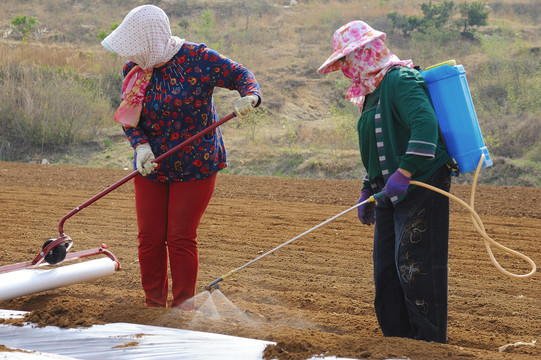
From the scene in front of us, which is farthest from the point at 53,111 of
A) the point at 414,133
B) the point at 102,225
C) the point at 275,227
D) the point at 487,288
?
the point at 414,133

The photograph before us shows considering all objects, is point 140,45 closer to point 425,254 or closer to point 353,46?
point 353,46

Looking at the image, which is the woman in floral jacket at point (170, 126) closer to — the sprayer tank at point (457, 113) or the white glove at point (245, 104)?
the white glove at point (245, 104)

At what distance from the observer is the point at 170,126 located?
364cm

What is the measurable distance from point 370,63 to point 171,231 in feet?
4.98

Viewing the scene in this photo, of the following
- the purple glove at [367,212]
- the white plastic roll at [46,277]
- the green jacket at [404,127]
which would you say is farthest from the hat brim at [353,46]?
the white plastic roll at [46,277]

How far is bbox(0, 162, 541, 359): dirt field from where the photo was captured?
3225mm

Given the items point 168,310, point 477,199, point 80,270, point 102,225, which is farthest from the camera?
point 477,199

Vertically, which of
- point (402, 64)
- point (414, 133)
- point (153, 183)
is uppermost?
point (402, 64)

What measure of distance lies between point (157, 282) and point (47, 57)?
17382 millimetres

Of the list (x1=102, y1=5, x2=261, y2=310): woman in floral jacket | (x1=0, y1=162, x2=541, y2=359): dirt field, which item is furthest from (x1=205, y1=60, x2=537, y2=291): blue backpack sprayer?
(x1=102, y1=5, x2=261, y2=310): woman in floral jacket

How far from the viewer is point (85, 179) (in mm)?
10539

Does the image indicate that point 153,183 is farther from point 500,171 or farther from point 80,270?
point 500,171

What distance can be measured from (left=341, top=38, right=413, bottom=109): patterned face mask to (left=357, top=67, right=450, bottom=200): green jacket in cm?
5

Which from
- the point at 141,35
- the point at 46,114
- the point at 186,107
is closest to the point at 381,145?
the point at 186,107
